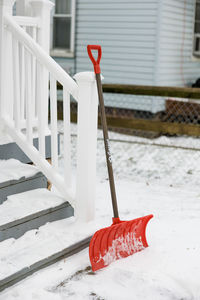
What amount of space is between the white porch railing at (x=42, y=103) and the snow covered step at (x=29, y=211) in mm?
123

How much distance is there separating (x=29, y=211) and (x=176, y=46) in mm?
7557

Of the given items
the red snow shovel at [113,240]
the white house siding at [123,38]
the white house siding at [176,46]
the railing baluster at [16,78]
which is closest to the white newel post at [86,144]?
the red snow shovel at [113,240]

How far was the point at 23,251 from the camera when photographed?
349 cm

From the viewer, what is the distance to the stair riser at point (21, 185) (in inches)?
154

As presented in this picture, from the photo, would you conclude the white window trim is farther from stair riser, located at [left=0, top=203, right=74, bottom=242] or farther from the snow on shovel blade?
the snow on shovel blade

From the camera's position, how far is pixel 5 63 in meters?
4.28

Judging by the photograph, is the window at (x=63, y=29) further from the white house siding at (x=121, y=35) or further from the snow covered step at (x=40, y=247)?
the snow covered step at (x=40, y=247)

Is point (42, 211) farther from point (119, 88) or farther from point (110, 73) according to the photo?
point (110, 73)

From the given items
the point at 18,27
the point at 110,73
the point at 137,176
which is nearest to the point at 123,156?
the point at 137,176

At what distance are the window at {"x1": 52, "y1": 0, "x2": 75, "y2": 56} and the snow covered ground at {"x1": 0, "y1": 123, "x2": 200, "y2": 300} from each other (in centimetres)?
546

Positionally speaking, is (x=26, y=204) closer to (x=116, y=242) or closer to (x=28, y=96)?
(x=116, y=242)

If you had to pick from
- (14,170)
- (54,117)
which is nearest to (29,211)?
(14,170)

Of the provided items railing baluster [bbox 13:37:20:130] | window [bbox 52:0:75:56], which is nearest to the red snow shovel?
railing baluster [bbox 13:37:20:130]

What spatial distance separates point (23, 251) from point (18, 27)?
1.90 metres
